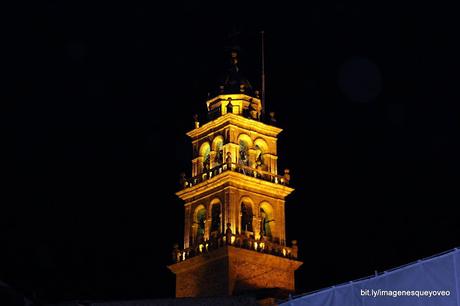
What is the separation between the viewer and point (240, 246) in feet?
165

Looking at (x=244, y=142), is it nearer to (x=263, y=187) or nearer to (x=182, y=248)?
(x=263, y=187)

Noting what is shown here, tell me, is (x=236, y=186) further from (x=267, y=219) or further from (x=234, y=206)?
(x=267, y=219)

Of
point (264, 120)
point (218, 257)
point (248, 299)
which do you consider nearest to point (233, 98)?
point (264, 120)

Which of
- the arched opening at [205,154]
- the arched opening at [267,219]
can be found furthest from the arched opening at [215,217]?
the arched opening at [205,154]

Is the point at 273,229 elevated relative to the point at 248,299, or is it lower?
elevated

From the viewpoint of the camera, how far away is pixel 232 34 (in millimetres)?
60469

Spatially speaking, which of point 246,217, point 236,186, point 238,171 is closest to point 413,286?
point 236,186

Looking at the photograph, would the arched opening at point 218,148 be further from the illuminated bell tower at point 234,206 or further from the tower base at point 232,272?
the tower base at point 232,272

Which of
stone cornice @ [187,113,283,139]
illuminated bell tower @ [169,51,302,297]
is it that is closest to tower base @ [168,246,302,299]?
illuminated bell tower @ [169,51,302,297]

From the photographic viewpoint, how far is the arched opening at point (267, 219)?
53.3 metres

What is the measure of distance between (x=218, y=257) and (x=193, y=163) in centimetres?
764

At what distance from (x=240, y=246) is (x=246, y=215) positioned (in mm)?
2988

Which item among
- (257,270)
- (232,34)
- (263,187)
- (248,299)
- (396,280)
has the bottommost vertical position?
(396,280)

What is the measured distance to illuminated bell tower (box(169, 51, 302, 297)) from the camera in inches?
1982
